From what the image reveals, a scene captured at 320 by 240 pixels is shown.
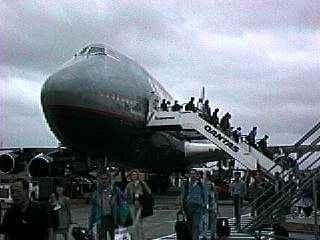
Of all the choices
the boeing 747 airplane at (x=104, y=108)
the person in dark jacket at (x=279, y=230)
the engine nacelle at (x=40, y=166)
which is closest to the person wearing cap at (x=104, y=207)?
the person in dark jacket at (x=279, y=230)

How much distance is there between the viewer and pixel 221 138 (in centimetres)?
2217

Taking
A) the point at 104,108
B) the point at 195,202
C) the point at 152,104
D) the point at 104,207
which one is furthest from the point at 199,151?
the point at 104,207

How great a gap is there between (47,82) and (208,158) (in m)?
12.8

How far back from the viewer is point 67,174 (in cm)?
2784

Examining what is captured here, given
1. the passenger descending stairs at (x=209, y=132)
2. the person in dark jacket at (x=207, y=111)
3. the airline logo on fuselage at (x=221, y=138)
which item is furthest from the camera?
the person in dark jacket at (x=207, y=111)

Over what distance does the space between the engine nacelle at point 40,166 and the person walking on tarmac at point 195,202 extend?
14.7m

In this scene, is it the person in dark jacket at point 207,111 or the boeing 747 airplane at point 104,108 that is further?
the person in dark jacket at point 207,111

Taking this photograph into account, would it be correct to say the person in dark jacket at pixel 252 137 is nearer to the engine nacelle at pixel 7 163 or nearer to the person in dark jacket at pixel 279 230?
the engine nacelle at pixel 7 163

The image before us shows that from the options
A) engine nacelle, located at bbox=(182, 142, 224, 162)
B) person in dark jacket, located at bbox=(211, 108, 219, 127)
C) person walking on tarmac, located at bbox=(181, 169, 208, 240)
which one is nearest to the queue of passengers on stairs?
person in dark jacket, located at bbox=(211, 108, 219, 127)

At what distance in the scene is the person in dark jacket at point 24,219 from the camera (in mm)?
5875

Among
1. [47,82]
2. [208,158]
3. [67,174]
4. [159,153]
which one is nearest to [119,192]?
[47,82]

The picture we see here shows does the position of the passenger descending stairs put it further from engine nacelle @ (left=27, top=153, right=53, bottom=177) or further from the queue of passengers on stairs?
engine nacelle @ (left=27, top=153, right=53, bottom=177)

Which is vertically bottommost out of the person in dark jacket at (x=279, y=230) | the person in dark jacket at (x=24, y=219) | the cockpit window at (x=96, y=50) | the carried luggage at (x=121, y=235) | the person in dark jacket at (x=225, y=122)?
the carried luggage at (x=121, y=235)

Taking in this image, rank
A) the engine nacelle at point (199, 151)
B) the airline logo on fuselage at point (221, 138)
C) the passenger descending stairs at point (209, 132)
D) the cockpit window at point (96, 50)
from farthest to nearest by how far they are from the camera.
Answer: the engine nacelle at point (199, 151), the cockpit window at point (96, 50), the airline logo on fuselage at point (221, 138), the passenger descending stairs at point (209, 132)
